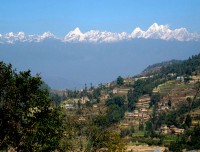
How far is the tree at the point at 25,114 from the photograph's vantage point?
2405 cm

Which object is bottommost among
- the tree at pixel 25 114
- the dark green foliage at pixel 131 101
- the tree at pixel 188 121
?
the tree at pixel 188 121

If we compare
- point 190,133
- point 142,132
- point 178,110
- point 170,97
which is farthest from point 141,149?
point 170,97

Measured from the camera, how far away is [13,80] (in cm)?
2497

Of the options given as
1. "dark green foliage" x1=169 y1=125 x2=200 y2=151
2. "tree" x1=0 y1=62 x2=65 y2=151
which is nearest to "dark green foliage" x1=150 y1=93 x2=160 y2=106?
"dark green foliage" x1=169 y1=125 x2=200 y2=151

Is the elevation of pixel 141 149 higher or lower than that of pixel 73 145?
lower

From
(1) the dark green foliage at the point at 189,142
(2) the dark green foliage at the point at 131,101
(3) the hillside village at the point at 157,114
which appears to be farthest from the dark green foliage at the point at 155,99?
(1) the dark green foliage at the point at 189,142

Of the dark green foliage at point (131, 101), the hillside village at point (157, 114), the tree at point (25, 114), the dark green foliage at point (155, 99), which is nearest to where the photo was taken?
the tree at point (25, 114)

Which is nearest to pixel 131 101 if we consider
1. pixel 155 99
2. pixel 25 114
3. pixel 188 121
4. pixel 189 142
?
pixel 155 99

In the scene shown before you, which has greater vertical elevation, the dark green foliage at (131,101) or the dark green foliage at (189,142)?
the dark green foliage at (131,101)

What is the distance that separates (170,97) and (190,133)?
65606 millimetres

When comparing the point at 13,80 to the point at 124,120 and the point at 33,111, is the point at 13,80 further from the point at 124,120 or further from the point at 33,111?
the point at 124,120

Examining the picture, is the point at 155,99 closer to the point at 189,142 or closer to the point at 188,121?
the point at 188,121

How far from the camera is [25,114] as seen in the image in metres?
24.5

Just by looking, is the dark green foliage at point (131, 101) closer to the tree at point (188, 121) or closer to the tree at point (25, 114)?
the tree at point (188, 121)
